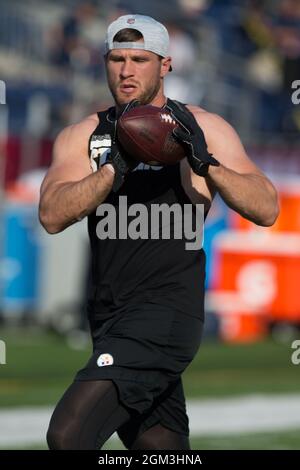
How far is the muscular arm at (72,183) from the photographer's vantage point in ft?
15.5

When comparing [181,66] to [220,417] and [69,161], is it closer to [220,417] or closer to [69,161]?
[220,417]

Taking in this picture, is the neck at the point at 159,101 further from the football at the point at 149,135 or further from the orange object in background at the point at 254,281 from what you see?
the orange object in background at the point at 254,281

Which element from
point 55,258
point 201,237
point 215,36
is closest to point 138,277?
point 201,237

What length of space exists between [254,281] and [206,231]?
92 cm

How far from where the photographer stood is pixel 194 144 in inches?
181

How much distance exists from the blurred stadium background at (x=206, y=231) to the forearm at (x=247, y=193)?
3020mm

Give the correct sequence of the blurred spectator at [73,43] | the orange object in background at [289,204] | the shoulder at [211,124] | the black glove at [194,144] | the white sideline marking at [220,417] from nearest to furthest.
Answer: the black glove at [194,144] < the shoulder at [211,124] < the white sideline marking at [220,417] < the orange object in background at [289,204] < the blurred spectator at [73,43]

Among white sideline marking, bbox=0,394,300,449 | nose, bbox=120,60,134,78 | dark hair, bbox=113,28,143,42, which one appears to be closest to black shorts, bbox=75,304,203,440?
nose, bbox=120,60,134,78

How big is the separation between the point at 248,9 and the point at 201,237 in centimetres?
1676

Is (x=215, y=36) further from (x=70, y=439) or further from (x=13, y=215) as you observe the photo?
(x=70, y=439)

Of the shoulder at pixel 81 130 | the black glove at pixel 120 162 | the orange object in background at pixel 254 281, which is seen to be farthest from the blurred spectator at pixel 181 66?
the black glove at pixel 120 162

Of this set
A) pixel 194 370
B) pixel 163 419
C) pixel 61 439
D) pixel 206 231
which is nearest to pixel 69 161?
pixel 163 419

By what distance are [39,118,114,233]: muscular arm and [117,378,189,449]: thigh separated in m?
0.81

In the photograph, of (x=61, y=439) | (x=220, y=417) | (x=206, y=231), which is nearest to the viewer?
(x=61, y=439)
